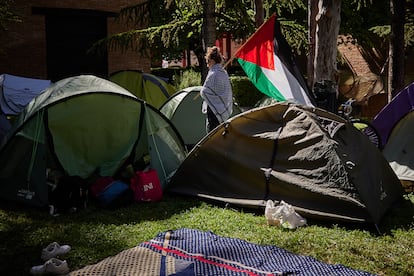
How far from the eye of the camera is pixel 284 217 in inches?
179

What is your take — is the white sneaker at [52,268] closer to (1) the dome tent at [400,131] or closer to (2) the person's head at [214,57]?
(2) the person's head at [214,57]

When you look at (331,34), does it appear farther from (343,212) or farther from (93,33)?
(93,33)

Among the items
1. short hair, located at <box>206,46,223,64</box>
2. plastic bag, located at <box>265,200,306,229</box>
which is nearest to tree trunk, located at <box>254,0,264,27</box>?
short hair, located at <box>206,46,223,64</box>

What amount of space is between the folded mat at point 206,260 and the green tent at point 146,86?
7628 millimetres

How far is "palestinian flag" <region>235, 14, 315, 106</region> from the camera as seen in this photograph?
557cm

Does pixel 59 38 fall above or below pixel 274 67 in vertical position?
above

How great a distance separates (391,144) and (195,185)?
2.64 meters

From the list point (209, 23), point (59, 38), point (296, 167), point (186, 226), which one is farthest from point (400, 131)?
point (59, 38)

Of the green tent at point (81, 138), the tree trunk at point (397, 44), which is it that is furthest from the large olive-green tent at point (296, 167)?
the tree trunk at point (397, 44)

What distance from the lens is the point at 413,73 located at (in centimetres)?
1912

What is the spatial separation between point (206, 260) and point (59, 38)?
12.7 meters

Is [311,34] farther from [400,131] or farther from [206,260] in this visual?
[206,260]

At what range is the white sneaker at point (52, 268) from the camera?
139 inches

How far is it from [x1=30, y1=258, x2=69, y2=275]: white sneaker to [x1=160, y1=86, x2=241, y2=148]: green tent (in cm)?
552
